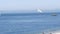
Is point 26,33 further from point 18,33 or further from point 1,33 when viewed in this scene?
point 1,33

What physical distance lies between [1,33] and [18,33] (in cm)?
187

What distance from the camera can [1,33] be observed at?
18812mm

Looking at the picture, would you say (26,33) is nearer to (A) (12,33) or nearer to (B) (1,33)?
(A) (12,33)

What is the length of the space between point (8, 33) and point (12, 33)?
0.46 metres

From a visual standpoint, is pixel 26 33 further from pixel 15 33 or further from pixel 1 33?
pixel 1 33

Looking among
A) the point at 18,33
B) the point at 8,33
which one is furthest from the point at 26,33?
the point at 8,33

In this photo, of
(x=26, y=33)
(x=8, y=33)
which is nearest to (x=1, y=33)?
(x=8, y=33)

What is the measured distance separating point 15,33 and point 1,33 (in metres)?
1.54

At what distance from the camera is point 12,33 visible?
18734mm

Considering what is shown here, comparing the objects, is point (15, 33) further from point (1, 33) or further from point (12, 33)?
point (1, 33)

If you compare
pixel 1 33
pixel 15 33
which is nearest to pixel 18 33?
pixel 15 33

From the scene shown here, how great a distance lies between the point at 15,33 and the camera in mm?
A: 18609

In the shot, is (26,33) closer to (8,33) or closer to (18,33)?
(18,33)

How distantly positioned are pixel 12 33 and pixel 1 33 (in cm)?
120
